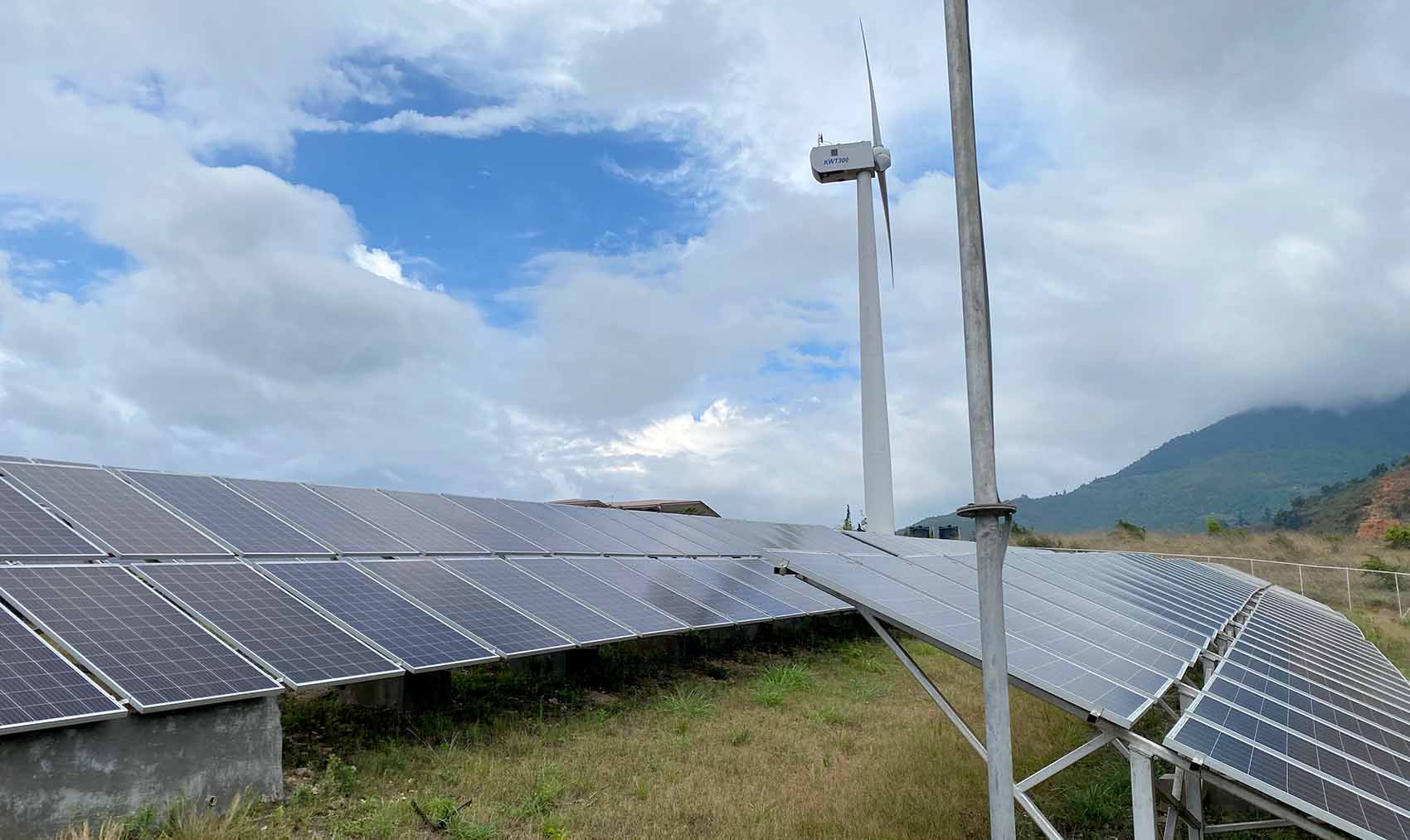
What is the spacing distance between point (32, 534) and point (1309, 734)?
14.0 meters

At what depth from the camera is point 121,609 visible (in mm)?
9969

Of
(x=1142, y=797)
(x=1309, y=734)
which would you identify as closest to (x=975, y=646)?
(x=1142, y=797)

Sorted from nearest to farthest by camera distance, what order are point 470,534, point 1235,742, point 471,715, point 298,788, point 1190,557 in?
point 1235,742
point 298,788
point 471,715
point 470,534
point 1190,557

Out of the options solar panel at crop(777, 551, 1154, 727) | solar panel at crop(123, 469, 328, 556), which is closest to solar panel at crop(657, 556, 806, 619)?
solar panel at crop(123, 469, 328, 556)

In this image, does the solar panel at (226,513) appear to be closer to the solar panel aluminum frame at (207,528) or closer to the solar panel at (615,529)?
the solar panel aluminum frame at (207,528)

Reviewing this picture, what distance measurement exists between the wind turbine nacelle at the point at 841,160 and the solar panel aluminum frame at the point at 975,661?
3751 centimetres

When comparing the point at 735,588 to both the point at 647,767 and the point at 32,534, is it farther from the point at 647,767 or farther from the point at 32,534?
the point at 32,534

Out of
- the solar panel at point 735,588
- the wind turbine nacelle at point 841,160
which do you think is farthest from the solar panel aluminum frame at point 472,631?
the wind turbine nacelle at point 841,160

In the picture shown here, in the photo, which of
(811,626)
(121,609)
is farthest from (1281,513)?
(121,609)

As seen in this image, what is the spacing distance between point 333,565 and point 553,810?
5560 mm

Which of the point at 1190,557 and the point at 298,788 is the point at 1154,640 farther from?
the point at 1190,557

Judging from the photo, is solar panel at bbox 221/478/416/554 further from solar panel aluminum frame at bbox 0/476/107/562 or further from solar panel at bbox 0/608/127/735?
solar panel at bbox 0/608/127/735

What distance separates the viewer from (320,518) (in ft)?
52.1

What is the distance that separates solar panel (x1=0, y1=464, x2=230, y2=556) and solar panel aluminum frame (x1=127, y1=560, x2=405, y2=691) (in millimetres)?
1066
